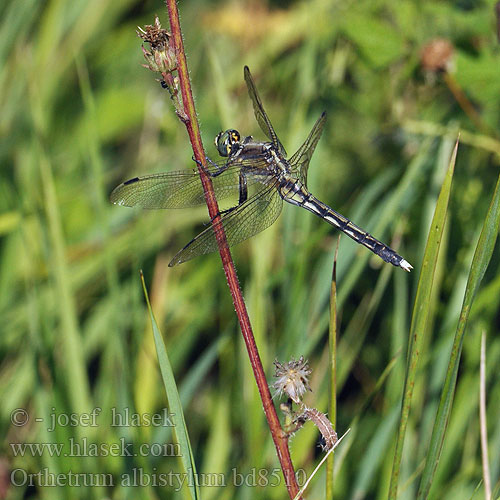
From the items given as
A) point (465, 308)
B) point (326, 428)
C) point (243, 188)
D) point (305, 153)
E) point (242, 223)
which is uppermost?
point (305, 153)

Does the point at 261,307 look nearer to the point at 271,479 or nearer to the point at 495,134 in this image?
the point at 271,479

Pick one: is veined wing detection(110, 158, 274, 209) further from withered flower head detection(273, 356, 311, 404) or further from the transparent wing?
withered flower head detection(273, 356, 311, 404)

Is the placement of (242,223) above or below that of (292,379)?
above

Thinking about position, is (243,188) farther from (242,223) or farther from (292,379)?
(292,379)

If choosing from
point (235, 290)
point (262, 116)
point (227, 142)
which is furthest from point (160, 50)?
point (262, 116)

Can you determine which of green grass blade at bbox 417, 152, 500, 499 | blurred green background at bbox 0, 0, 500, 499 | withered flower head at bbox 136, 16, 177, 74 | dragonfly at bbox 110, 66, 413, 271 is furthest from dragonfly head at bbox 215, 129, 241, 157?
green grass blade at bbox 417, 152, 500, 499

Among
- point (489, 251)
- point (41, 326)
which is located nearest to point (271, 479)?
point (41, 326)
